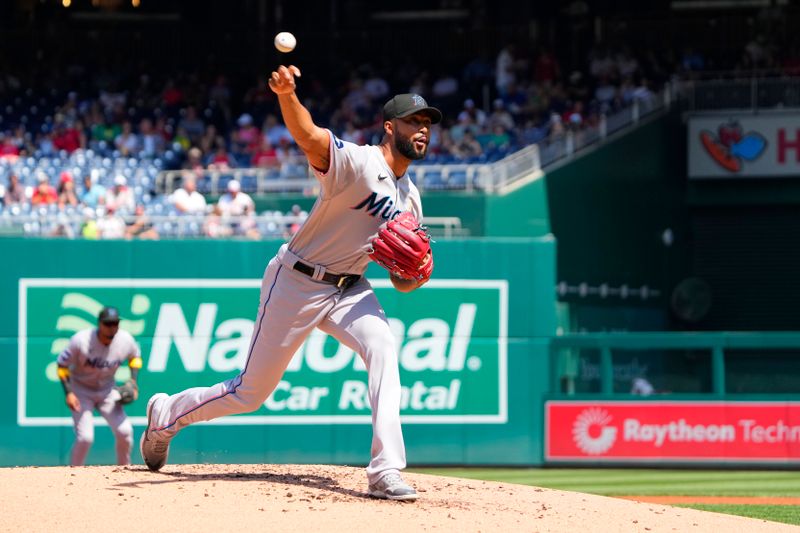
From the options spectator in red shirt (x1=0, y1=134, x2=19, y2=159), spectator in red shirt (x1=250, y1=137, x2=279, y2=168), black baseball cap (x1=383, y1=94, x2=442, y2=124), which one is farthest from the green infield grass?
spectator in red shirt (x1=0, y1=134, x2=19, y2=159)

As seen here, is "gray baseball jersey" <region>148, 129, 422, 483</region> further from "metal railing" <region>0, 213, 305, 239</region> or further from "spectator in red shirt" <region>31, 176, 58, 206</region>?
"spectator in red shirt" <region>31, 176, 58, 206</region>

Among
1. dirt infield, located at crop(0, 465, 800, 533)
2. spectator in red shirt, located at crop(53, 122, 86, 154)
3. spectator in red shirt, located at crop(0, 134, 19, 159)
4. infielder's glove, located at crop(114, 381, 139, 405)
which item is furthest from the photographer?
spectator in red shirt, located at crop(53, 122, 86, 154)

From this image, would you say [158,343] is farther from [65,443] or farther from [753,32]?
[753,32]

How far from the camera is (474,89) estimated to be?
22.3m

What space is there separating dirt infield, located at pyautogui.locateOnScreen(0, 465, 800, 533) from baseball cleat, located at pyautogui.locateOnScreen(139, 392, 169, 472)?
0.33ft

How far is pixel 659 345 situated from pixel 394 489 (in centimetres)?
852

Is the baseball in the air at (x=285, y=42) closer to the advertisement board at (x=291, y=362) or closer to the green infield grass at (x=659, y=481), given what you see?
the green infield grass at (x=659, y=481)

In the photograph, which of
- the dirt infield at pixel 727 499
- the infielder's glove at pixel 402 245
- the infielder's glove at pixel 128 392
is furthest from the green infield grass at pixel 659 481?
the infielder's glove at pixel 402 245

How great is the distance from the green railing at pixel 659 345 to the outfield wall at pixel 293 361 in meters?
0.17

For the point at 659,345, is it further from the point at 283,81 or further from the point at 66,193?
the point at 283,81

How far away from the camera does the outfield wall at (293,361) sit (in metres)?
14.3

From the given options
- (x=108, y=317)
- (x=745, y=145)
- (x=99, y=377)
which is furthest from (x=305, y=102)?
(x=108, y=317)

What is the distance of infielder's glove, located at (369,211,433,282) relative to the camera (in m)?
6.60

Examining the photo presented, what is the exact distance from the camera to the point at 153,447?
738 cm
